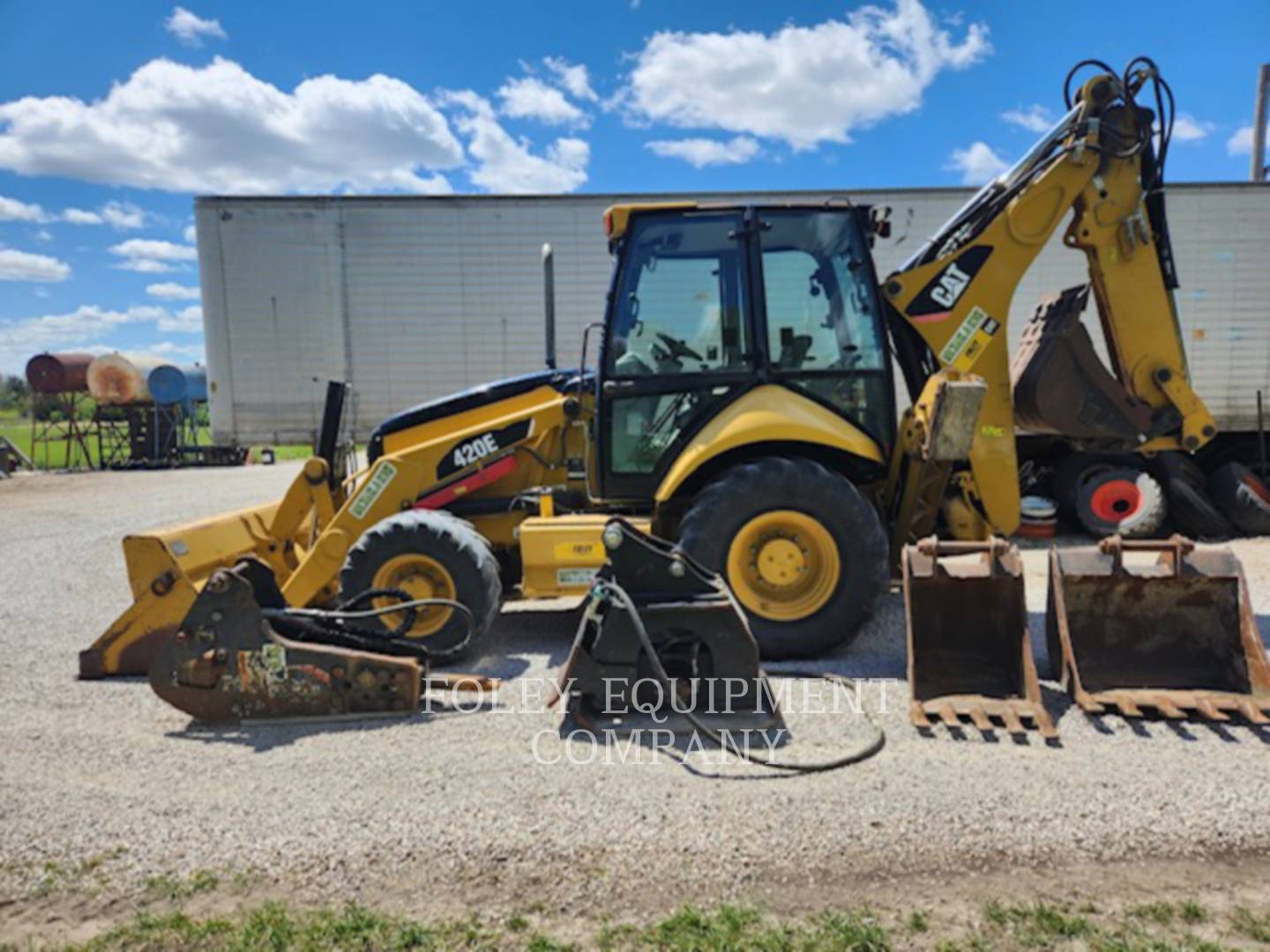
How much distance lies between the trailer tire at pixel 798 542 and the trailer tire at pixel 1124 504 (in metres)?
5.05

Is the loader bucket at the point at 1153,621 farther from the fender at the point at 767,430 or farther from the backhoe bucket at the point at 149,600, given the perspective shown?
the backhoe bucket at the point at 149,600

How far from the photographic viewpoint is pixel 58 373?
2545 cm

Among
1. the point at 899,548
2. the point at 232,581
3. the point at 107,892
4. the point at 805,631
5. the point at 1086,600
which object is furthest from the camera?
the point at 899,548

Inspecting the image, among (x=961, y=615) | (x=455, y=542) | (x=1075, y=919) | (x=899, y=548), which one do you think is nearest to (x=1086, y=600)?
(x=961, y=615)

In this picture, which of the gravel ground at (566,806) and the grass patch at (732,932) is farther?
the gravel ground at (566,806)

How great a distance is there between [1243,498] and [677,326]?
6.99 metres

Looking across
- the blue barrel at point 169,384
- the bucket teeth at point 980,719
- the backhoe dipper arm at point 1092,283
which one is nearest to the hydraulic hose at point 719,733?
the bucket teeth at point 980,719

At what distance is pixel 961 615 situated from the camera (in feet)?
14.1

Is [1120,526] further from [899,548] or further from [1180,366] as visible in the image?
[899,548]

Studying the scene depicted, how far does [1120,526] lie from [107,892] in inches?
347

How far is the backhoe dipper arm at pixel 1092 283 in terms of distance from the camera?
16.2ft

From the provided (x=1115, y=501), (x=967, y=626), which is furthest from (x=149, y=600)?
(x=1115, y=501)

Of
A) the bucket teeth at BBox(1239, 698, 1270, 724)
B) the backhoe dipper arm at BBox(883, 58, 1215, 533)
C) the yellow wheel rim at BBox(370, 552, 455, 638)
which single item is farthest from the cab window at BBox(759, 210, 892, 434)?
the yellow wheel rim at BBox(370, 552, 455, 638)

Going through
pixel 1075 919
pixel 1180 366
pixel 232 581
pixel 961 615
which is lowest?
pixel 1075 919
